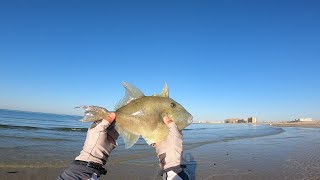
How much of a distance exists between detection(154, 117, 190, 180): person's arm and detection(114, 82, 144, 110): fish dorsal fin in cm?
44

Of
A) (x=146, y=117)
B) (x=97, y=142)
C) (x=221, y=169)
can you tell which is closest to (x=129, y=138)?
(x=146, y=117)

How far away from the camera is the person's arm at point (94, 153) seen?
3.48 metres

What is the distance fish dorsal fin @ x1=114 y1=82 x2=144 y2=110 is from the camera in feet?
11.8

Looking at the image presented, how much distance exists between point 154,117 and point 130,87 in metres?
0.47

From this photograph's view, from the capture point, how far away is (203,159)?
11570mm

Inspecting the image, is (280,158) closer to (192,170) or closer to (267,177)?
(267,177)

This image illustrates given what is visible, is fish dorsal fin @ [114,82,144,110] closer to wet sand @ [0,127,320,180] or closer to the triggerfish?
the triggerfish

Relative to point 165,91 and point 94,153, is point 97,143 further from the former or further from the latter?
point 165,91

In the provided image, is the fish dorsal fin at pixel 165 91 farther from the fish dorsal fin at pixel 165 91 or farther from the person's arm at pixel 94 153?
the person's arm at pixel 94 153

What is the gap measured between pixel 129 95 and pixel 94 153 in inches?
29.7

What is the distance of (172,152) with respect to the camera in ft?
11.2

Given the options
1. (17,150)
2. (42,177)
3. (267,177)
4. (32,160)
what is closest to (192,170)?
(267,177)

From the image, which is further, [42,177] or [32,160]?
[32,160]

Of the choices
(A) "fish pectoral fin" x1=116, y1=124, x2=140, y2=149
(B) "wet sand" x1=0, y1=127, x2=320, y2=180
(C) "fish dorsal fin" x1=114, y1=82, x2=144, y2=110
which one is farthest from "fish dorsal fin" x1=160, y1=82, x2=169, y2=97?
(B) "wet sand" x1=0, y1=127, x2=320, y2=180
